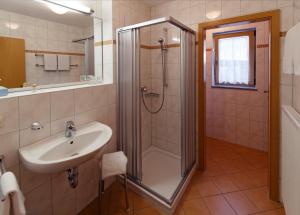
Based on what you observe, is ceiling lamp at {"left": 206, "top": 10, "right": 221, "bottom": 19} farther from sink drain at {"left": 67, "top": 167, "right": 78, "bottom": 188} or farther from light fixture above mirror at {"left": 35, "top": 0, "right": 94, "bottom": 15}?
sink drain at {"left": 67, "top": 167, "right": 78, "bottom": 188}

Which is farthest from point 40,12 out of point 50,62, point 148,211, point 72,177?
point 148,211

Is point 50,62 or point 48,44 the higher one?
point 48,44

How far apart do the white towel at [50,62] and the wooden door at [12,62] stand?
0.18 meters

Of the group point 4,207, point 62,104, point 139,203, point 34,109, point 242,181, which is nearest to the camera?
point 4,207

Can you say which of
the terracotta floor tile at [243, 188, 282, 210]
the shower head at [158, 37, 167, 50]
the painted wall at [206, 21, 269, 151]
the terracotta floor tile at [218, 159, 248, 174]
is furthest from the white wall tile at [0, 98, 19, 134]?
the painted wall at [206, 21, 269, 151]

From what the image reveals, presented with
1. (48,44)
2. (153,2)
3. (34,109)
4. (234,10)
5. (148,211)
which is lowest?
(148,211)

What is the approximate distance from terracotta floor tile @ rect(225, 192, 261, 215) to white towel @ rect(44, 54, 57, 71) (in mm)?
2172

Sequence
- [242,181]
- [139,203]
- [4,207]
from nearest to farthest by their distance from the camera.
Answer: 1. [4,207]
2. [139,203]
3. [242,181]

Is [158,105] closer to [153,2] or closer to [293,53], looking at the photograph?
[153,2]

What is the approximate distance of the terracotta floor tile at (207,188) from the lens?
6.77 ft

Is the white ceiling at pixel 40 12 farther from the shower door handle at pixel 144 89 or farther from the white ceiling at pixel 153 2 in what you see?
the shower door handle at pixel 144 89

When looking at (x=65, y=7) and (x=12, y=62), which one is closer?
(x=12, y=62)

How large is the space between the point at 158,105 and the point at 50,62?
1621 millimetres

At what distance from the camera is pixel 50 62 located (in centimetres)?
170
